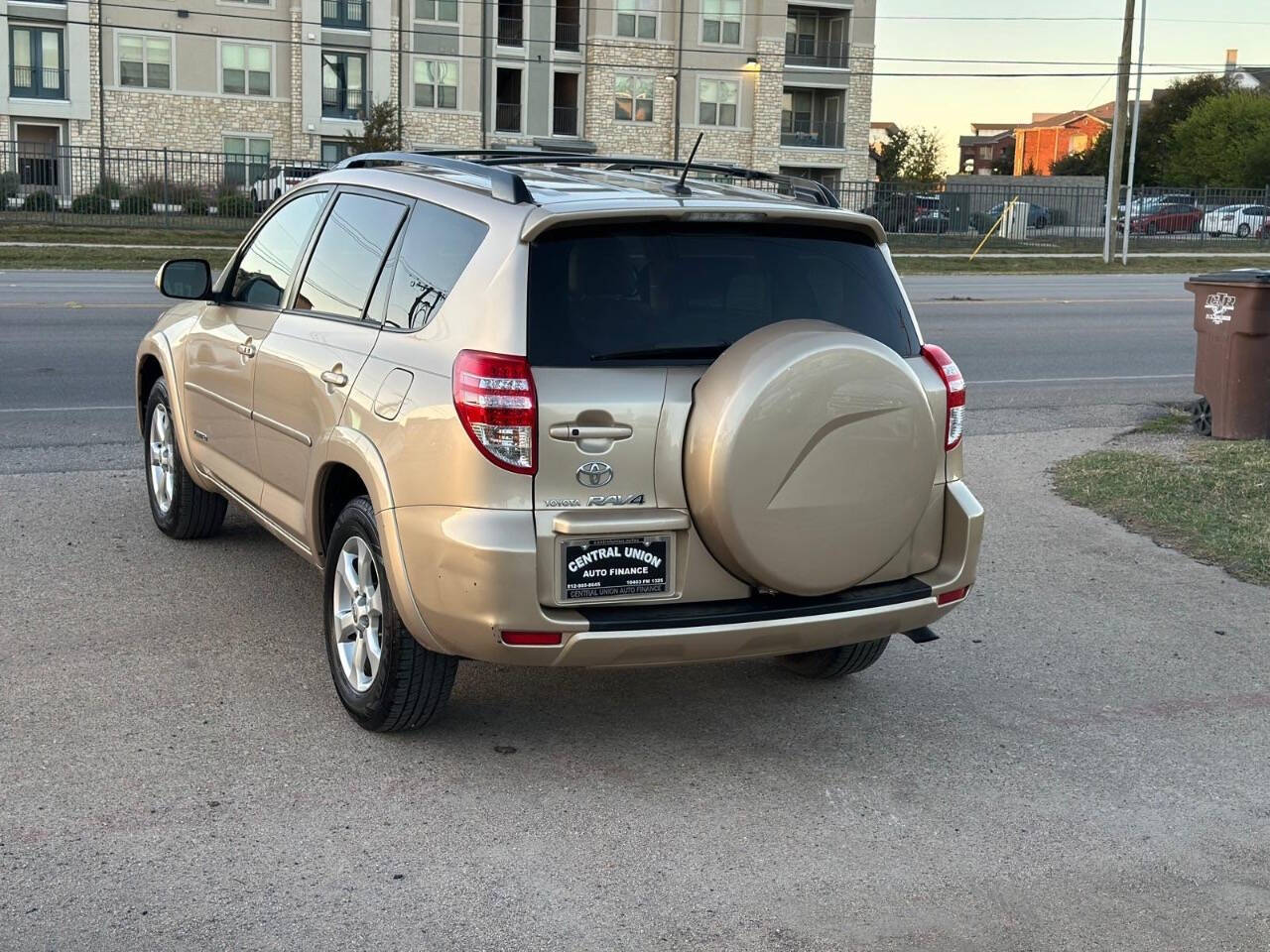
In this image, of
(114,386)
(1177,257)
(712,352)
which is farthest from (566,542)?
(1177,257)

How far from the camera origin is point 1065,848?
167 inches

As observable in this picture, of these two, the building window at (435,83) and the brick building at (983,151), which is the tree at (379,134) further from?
the brick building at (983,151)

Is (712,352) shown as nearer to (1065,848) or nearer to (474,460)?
(474,460)

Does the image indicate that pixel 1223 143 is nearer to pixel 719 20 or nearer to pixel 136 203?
pixel 719 20

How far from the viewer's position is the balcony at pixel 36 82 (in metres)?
51.4

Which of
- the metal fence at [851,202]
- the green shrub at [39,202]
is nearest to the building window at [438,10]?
the metal fence at [851,202]

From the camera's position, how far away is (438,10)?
55781 mm

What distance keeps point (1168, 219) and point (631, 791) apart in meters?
51.2

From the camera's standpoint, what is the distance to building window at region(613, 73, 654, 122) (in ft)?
192

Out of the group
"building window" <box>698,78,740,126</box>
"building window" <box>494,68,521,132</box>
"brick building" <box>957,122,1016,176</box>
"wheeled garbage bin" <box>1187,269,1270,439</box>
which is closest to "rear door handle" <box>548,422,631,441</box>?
"wheeled garbage bin" <box>1187,269,1270,439</box>

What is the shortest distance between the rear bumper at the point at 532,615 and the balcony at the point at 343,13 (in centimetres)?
5391

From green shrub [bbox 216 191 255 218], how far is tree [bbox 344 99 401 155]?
9799 mm

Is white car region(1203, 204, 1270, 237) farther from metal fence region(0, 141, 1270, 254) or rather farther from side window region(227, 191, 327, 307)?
side window region(227, 191, 327, 307)

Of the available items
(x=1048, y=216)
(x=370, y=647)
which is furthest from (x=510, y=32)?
(x=370, y=647)
